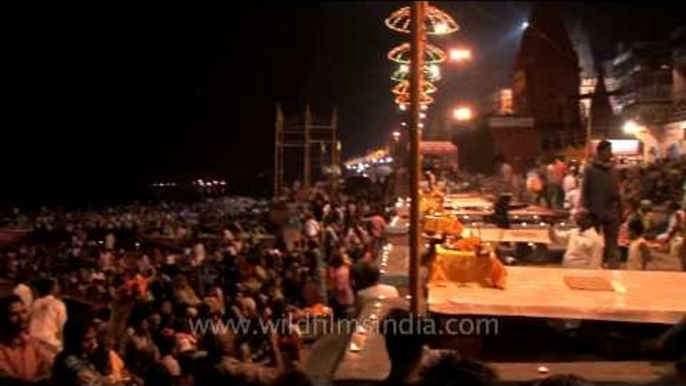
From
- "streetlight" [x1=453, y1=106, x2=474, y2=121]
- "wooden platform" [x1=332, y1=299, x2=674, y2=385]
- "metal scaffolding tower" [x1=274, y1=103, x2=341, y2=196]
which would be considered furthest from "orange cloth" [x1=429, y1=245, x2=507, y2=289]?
"streetlight" [x1=453, y1=106, x2=474, y2=121]

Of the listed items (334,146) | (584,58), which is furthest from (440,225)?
(584,58)

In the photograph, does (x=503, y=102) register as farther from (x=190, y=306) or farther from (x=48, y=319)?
(x=48, y=319)

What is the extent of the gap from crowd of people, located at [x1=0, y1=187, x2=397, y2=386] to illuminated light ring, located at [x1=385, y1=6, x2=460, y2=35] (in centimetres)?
271

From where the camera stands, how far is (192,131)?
130125 mm

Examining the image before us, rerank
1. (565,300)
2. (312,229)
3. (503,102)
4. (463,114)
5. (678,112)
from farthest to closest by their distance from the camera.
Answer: (503,102) < (463,114) < (678,112) < (312,229) < (565,300)

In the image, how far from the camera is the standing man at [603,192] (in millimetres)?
9328

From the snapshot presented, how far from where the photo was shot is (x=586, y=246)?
9.27 meters

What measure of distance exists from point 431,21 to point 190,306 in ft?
17.9

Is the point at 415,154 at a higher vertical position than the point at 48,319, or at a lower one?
higher

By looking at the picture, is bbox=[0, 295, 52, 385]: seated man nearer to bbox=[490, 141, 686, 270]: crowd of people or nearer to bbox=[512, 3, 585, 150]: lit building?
bbox=[490, 141, 686, 270]: crowd of people

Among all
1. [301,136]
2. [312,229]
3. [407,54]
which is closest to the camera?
[407,54]

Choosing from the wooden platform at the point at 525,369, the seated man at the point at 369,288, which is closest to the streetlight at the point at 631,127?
the seated man at the point at 369,288

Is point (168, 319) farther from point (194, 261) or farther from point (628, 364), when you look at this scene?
point (194, 261)

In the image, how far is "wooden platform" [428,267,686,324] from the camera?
252 inches
